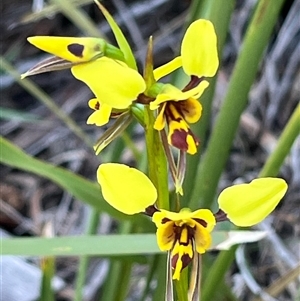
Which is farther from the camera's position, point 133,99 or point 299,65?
point 299,65

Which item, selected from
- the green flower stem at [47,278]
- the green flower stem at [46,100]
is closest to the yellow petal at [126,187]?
the green flower stem at [47,278]

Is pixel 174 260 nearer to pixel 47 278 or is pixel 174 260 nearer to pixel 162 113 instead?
pixel 162 113

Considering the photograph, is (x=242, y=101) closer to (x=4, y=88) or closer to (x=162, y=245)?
(x=162, y=245)

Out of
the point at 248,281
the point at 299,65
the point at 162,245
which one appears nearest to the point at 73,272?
the point at 248,281

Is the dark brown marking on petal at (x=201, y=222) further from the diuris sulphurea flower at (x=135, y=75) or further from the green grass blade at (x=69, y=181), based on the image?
the green grass blade at (x=69, y=181)

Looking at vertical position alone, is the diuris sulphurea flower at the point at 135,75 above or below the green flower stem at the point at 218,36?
above

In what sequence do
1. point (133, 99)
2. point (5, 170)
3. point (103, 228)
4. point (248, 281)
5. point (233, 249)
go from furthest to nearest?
point (5, 170)
point (103, 228)
point (248, 281)
point (233, 249)
point (133, 99)

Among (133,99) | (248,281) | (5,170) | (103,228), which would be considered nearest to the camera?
(133,99)
